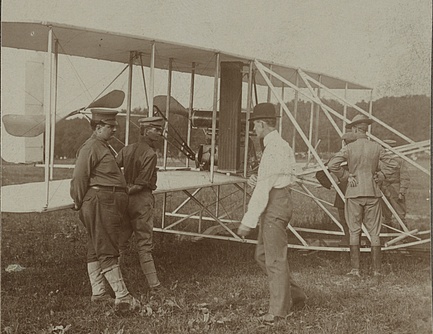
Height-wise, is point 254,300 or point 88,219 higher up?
point 88,219

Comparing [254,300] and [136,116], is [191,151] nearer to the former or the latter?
[136,116]

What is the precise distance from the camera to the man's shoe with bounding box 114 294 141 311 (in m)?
A: 4.74

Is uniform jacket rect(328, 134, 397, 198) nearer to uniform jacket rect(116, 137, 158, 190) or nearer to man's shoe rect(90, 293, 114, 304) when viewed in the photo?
uniform jacket rect(116, 137, 158, 190)

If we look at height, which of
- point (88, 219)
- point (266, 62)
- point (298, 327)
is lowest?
point (298, 327)

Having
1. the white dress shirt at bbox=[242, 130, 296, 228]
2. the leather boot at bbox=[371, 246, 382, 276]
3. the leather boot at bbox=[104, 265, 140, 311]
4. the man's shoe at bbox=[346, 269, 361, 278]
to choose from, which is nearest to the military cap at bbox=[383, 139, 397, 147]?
the leather boot at bbox=[371, 246, 382, 276]

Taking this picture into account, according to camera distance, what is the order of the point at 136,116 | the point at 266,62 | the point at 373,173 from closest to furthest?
the point at 373,173, the point at 266,62, the point at 136,116

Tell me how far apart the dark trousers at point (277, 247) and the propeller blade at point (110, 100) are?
2.60m

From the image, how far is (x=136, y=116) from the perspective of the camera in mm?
7312

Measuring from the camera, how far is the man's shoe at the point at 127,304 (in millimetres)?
4738

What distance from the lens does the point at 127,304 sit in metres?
4.80

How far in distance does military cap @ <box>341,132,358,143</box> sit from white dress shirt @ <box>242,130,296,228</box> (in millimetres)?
1849

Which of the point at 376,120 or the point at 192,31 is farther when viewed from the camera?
the point at 376,120

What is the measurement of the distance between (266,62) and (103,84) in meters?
2.22

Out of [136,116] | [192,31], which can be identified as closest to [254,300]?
[192,31]
